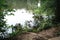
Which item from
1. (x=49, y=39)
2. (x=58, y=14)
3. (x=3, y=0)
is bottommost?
(x=49, y=39)

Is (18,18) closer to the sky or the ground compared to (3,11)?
closer to the ground

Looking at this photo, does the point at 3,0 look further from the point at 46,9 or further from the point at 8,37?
the point at 46,9

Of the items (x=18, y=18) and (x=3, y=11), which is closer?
(x=3, y=11)

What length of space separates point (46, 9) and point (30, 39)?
4708 millimetres

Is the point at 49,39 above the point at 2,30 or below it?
below

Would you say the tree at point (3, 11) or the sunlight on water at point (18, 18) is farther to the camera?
the sunlight on water at point (18, 18)

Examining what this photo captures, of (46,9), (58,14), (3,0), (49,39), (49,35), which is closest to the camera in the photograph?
(3,0)

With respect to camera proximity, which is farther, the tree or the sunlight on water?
the sunlight on water

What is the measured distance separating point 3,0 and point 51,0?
16.0ft

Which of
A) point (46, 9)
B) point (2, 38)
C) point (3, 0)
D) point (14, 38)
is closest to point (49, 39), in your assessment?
point (14, 38)

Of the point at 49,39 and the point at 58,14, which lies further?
the point at 58,14

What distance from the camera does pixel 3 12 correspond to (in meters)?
6.65

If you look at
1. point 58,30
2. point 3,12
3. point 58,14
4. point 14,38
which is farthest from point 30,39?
point 58,14

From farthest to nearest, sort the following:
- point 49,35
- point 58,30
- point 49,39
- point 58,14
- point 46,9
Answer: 1. point 46,9
2. point 58,14
3. point 58,30
4. point 49,35
5. point 49,39
